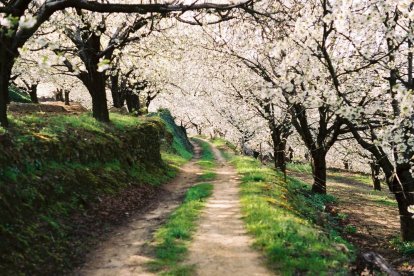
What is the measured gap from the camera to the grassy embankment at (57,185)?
9367 mm

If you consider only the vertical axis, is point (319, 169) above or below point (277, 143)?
below

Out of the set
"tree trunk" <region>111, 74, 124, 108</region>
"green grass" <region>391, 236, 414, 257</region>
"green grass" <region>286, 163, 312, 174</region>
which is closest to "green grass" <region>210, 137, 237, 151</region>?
"green grass" <region>286, 163, 312, 174</region>

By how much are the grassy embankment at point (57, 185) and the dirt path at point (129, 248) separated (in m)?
0.46

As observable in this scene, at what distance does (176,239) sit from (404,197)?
8078 mm

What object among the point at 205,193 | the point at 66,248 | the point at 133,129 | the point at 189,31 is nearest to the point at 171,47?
the point at 189,31

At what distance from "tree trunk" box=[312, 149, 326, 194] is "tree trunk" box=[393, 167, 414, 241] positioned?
393 inches

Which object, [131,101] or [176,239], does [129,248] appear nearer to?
[176,239]

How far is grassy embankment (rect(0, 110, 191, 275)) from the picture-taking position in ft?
30.7

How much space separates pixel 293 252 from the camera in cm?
967

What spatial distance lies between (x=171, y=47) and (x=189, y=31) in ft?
10.4

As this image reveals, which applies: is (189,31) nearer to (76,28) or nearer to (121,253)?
(76,28)

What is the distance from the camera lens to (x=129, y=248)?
10875 mm

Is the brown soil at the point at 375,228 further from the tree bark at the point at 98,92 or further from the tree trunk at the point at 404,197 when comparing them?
the tree bark at the point at 98,92

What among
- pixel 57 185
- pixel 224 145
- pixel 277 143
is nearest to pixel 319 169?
pixel 277 143
